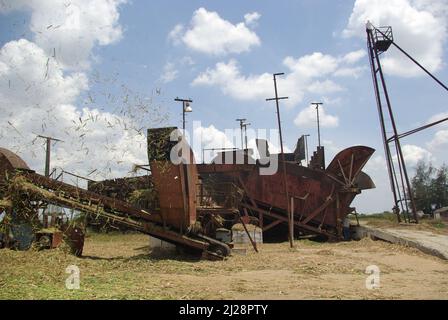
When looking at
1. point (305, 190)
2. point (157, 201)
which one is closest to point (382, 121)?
point (305, 190)

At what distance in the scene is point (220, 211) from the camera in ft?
39.9

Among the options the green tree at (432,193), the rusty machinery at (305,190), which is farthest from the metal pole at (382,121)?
the green tree at (432,193)

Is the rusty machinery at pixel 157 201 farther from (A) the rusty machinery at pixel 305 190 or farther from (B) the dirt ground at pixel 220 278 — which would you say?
(A) the rusty machinery at pixel 305 190

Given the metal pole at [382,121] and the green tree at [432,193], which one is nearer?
the metal pole at [382,121]

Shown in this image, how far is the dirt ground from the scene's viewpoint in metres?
6.15

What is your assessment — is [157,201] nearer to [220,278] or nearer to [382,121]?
[220,278]

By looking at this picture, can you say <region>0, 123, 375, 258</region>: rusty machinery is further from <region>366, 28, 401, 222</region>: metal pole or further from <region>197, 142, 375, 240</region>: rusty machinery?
<region>366, 28, 401, 222</region>: metal pole

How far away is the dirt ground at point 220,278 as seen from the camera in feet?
20.2

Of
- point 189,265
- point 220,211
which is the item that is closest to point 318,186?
point 220,211

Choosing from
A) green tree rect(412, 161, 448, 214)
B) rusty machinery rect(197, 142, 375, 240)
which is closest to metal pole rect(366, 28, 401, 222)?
rusty machinery rect(197, 142, 375, 240)

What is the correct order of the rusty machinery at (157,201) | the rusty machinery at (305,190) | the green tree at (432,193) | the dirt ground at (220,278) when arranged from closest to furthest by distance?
the dirt ground at (220,278)
the rusty machinery at (157,201)
the rusty machinery at (305,190)
the green tree at (432,193)

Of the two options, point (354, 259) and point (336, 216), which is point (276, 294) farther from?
point (336, 216)

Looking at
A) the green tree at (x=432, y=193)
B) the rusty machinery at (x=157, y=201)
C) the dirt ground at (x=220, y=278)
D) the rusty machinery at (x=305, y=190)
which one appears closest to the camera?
the dirt ground at (x=220, y=278)
